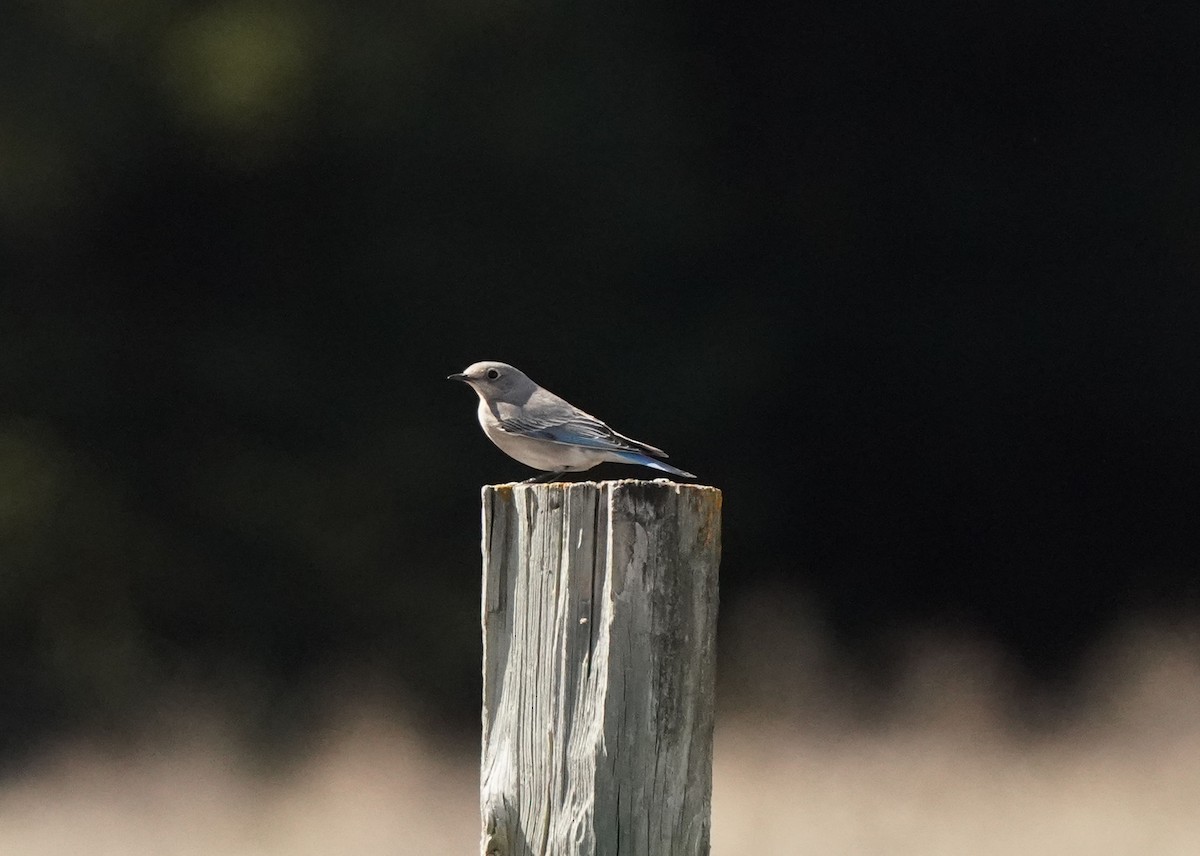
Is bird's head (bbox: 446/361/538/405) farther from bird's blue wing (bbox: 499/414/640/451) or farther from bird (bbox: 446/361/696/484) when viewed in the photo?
bird's blue wing (bbox: 499/414/640/451)

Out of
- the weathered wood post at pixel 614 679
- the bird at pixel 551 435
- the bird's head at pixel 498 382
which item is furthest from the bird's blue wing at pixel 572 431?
the weathered wood post at pixel 614 679

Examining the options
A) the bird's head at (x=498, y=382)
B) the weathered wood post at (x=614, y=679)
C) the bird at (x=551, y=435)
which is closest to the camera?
the weathered wood post at (x=614, y=679)

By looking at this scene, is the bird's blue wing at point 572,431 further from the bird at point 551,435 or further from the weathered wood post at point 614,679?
the weathered wood post at point 614,679

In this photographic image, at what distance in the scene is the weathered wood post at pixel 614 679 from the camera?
117 inches

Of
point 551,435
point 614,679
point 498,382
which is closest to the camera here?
point 614,679

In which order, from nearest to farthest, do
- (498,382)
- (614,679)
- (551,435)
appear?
(614,679), (551,435), (498,382)

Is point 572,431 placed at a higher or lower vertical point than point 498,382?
lower

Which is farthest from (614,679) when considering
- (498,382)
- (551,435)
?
(498,382)

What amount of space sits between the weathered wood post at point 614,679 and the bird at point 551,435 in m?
1.86

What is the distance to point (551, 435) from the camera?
5230 millimetres

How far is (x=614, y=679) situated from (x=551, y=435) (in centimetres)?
230

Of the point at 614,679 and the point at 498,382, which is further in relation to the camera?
the point at 498,382

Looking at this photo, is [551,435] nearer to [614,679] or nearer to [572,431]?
[572,431]

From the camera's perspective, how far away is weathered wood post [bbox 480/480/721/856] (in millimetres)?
2982
